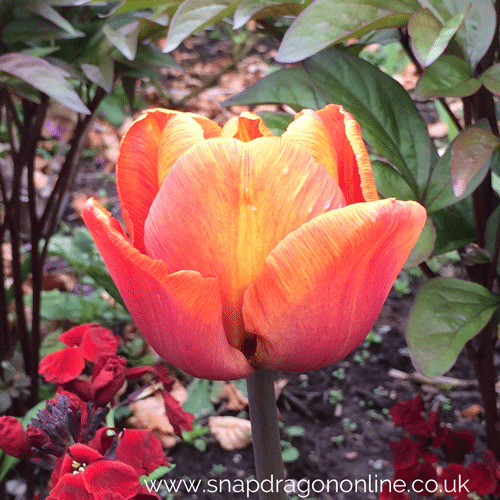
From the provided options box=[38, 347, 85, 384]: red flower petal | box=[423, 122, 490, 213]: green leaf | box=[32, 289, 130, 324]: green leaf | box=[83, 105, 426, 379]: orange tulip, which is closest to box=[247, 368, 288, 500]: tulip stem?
box=[83, 105, 426, 379]: orange tulip

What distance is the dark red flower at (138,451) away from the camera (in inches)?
24.1

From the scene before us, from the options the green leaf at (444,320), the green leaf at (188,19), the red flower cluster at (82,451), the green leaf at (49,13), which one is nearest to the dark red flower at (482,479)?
the green leaf at (444,320)

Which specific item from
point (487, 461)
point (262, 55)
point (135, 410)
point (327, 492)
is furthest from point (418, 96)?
point (262, 55)

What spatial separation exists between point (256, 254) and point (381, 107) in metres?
0.43

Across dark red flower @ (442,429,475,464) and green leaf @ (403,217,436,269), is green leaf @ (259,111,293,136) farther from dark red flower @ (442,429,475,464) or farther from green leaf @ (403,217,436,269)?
dark red flower @ (442,429,475,464)

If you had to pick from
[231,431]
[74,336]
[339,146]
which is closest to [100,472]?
[74,336]

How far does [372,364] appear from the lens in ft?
4.46

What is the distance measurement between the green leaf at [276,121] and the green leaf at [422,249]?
236mm

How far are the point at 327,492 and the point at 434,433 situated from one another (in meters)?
0.22

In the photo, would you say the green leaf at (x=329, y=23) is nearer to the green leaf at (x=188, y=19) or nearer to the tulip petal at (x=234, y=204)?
the green leaf at (x=188, y=19)

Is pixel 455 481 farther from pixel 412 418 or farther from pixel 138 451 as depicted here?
pixel 138 451

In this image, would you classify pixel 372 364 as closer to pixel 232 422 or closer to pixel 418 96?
pixel 232 422

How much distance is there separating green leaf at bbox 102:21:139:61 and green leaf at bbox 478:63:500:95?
1.37 ft

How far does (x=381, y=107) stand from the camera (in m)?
0.81
